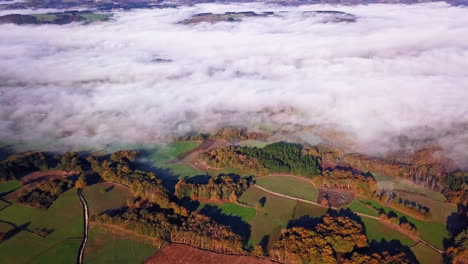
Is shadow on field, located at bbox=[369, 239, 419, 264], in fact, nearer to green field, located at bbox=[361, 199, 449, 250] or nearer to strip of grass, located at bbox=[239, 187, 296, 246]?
green field, located at bbox=[361, 199, 449, 250]

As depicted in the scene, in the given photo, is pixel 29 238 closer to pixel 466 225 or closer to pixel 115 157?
pixel 115 157

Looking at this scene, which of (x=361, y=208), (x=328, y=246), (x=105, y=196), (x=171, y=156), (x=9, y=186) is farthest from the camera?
(x=171, y=156)

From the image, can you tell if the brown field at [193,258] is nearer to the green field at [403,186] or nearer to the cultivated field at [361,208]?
the cultivated field at [361,208]

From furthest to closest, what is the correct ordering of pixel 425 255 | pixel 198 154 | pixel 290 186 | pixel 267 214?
pixel 198 154 < pixel 290 186 < pixel 267 214 < pixel 425 255

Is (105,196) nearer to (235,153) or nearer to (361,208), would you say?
(235,153)

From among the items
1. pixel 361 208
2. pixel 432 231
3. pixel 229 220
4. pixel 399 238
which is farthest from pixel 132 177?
pixel 432 231

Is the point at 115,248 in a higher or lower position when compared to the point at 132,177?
lower

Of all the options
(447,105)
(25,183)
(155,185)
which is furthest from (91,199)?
(447,105)
